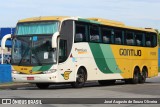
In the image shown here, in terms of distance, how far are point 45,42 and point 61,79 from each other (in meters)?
1.84

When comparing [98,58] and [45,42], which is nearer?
[45,42]

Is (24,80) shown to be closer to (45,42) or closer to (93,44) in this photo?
(45,42)

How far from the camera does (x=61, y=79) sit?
2195 cm

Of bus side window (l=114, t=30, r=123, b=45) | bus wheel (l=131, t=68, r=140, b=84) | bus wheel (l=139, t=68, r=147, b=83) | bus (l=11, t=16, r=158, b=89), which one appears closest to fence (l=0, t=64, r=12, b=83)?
bus (l=11, t=16, r=158, b=89)

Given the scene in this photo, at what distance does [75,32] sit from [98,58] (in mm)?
3005

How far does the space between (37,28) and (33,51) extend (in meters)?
1.17

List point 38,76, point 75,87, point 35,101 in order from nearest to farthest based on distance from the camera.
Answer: point 35,101
point 38,76
point 75,87

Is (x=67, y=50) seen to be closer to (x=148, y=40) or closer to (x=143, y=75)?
(x=143, y=75)

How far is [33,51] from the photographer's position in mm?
21891

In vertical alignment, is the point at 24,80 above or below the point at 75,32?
below

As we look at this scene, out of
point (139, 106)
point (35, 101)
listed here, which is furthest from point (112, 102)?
point (35, 101)

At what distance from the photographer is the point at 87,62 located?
2388cm

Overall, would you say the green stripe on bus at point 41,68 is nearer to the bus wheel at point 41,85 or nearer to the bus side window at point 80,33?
the bus side window at point 80,33

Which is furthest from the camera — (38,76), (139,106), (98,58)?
(98,58)
